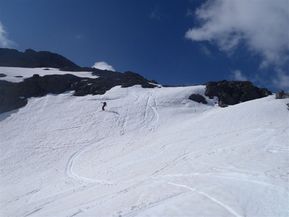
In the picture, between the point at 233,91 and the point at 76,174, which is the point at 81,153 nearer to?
the point at 76,174

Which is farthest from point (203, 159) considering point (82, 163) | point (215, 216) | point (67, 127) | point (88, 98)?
point (88, 98)

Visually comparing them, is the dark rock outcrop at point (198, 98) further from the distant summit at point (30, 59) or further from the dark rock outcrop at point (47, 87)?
the distant summit at point (30, 59)

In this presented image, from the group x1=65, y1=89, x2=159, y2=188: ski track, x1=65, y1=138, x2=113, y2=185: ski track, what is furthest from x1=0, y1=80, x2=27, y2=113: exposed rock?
x1=65, y1=138, x2=113, y2=185: ski track

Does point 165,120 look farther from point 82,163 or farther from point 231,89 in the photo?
point 231,89

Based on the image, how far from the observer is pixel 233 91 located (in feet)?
187

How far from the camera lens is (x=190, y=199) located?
43.9 ft

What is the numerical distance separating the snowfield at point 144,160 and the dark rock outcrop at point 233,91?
6949 millimetres

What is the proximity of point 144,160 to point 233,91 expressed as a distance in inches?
1428

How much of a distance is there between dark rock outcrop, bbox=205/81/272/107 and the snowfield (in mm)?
6949

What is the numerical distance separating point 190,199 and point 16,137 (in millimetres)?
29005

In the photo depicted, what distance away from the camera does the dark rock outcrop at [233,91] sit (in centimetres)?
5358

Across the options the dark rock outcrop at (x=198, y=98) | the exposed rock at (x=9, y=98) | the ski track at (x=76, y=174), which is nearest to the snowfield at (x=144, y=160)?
the ski track at (x=76, y=174)

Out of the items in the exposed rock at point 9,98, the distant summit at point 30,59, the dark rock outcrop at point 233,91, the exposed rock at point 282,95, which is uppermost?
the distant summit at point 30,59

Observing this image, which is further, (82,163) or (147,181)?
(82,163)
